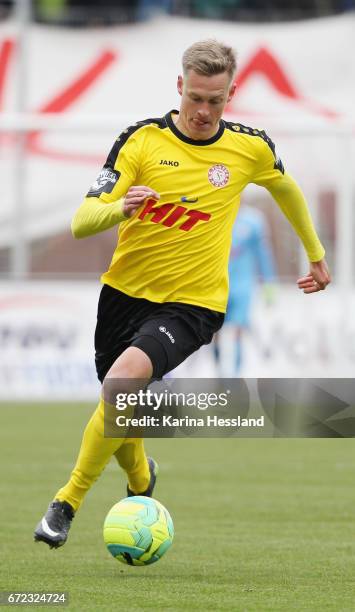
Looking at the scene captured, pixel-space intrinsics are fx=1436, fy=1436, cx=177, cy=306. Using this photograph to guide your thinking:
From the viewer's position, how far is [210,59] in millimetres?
5965

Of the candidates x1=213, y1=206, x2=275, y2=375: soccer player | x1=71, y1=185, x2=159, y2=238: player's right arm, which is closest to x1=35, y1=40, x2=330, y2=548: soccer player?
Result: x1=71, y1=185, x2=159, y2=238: player's right arm

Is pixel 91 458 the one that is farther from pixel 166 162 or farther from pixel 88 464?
pixel 166 162

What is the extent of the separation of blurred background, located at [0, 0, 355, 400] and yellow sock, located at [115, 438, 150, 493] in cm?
860

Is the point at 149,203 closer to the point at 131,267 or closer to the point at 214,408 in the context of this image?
the point at 131,267

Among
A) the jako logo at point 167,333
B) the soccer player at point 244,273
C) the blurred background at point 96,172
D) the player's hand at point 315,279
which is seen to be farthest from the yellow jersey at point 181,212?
the soccer player at point 244,273

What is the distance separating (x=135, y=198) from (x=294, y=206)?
132cm

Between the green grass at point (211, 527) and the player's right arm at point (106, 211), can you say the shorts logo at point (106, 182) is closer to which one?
the player's right arm at point (106, 211)

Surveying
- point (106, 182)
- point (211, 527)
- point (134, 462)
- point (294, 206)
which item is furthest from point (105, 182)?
point (211, 527)

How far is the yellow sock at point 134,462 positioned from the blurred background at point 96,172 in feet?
28.2

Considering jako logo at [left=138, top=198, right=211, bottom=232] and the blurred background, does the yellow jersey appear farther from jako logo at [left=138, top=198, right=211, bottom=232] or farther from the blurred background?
the blurred background

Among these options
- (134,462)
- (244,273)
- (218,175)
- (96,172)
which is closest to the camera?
(218,175)

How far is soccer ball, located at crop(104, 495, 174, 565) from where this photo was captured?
6012mm

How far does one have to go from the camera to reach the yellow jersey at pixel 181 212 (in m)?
6.23

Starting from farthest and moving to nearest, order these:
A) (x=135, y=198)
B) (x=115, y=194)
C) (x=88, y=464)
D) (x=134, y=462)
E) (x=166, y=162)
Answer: (x=134, y=462), (x=166, y=162), (x=88, y=464), (x=115, y=194), (x=135, y=198)
